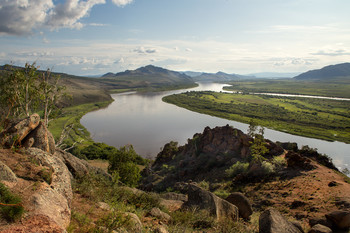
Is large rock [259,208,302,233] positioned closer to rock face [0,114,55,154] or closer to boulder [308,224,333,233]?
boulder [308,224,333,233]

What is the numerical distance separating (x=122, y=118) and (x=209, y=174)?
178 feet

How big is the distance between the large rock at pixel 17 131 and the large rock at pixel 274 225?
10059 millimetres

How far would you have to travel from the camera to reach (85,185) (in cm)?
928

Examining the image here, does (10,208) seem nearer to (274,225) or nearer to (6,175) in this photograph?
(6,175)

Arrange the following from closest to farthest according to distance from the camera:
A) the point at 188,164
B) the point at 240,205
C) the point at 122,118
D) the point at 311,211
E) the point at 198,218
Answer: the point at 198,218 → the point at 240,205 → the point at 311,211 → the point at 188,164 → the point at 122,118

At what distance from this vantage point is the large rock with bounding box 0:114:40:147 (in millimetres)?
8045

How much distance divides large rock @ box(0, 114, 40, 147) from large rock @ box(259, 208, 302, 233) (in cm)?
1006

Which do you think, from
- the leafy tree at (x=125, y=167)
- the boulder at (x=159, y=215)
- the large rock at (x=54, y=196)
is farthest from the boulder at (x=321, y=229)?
the leafy tree at (x=125, y=167)

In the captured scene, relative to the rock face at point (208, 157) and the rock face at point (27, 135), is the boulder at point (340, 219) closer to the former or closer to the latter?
the rock face at point (208, 157)

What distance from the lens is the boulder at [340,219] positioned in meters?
8.97

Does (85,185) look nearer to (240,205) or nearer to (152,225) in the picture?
(152,225)

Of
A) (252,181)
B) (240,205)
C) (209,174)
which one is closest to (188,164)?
(209,174)

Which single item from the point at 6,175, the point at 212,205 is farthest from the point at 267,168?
the point at 6,175

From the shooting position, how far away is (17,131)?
8.51 metres
